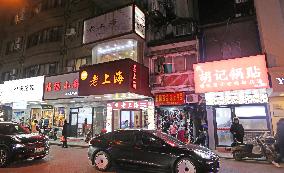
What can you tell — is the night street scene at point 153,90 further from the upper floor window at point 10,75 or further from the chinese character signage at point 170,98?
the upper floor window at point 10,75

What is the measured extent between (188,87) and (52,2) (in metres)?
19.1

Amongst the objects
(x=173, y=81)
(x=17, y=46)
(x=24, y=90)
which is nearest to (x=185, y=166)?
(x=173, y=81)

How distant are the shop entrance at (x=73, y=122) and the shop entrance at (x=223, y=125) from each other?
13.0 metres

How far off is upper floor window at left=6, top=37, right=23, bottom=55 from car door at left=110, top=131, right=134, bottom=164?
78.5ft

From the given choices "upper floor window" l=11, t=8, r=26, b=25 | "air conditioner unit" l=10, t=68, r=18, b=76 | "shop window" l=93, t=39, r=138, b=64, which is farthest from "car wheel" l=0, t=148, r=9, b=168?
"upper floor window" l=11, t=8, r=26, b=25

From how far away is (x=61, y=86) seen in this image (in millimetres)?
20250

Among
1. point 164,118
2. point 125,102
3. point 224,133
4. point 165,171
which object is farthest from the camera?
point 125,102

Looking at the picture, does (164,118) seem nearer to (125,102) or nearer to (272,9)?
(125,102)

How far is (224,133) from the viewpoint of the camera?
16.2 m

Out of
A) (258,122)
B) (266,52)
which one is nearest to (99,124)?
(258,122)

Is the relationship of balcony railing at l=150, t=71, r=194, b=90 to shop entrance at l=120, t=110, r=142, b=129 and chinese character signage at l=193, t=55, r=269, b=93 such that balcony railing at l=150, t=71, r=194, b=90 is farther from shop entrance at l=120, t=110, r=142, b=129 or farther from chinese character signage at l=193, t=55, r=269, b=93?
shop entrance at l=120, t=110, r=142, b=129

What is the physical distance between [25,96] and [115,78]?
1113 cm

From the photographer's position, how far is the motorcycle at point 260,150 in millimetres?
11336

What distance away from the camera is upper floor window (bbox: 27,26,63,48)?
2548 cm
